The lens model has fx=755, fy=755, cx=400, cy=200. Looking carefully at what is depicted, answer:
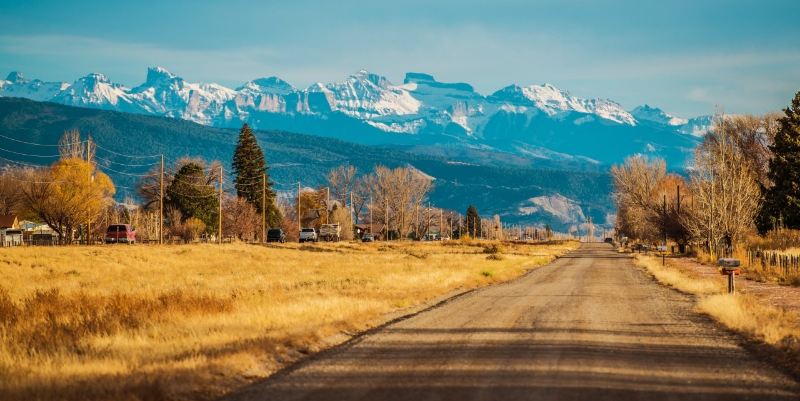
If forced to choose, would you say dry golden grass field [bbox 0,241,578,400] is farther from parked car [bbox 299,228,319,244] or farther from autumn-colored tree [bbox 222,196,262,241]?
autumn-colored tree [bbox 222,196,262,241]

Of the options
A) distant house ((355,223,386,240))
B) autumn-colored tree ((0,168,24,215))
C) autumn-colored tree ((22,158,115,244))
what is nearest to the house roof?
autumn-colored tree ((0,168,24,215))

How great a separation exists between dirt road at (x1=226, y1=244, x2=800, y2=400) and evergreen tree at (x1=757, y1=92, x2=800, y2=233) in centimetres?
4443

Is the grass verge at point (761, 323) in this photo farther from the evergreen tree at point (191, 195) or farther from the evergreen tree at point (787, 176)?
the evergreen tree at point (191, 195)

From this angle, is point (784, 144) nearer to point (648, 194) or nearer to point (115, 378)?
point (648, 194)

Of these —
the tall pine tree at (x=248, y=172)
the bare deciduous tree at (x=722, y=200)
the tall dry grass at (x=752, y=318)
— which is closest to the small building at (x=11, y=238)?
the tall pine tree at (x=248, y=172)

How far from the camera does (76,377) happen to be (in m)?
10.8

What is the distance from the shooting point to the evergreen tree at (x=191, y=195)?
108 metres

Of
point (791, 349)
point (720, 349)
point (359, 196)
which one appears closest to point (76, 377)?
point (720, 349)

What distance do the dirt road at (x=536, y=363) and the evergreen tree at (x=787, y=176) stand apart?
4443cm

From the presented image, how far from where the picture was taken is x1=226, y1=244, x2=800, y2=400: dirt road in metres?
9.89

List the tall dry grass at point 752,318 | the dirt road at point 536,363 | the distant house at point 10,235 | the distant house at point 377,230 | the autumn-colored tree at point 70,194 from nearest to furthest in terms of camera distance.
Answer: the dirt road at point 536,363 → the tall dry grass at point 752,318 → the distant house at point 10,235 → the autumn-colored tree at point 70,194 → the distant house at point 377,230

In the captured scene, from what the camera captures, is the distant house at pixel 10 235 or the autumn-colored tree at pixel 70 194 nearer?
the distant house at pixel 10 235

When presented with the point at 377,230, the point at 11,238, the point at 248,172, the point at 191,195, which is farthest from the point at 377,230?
the point at 11,238

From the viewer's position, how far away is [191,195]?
10944 cm
